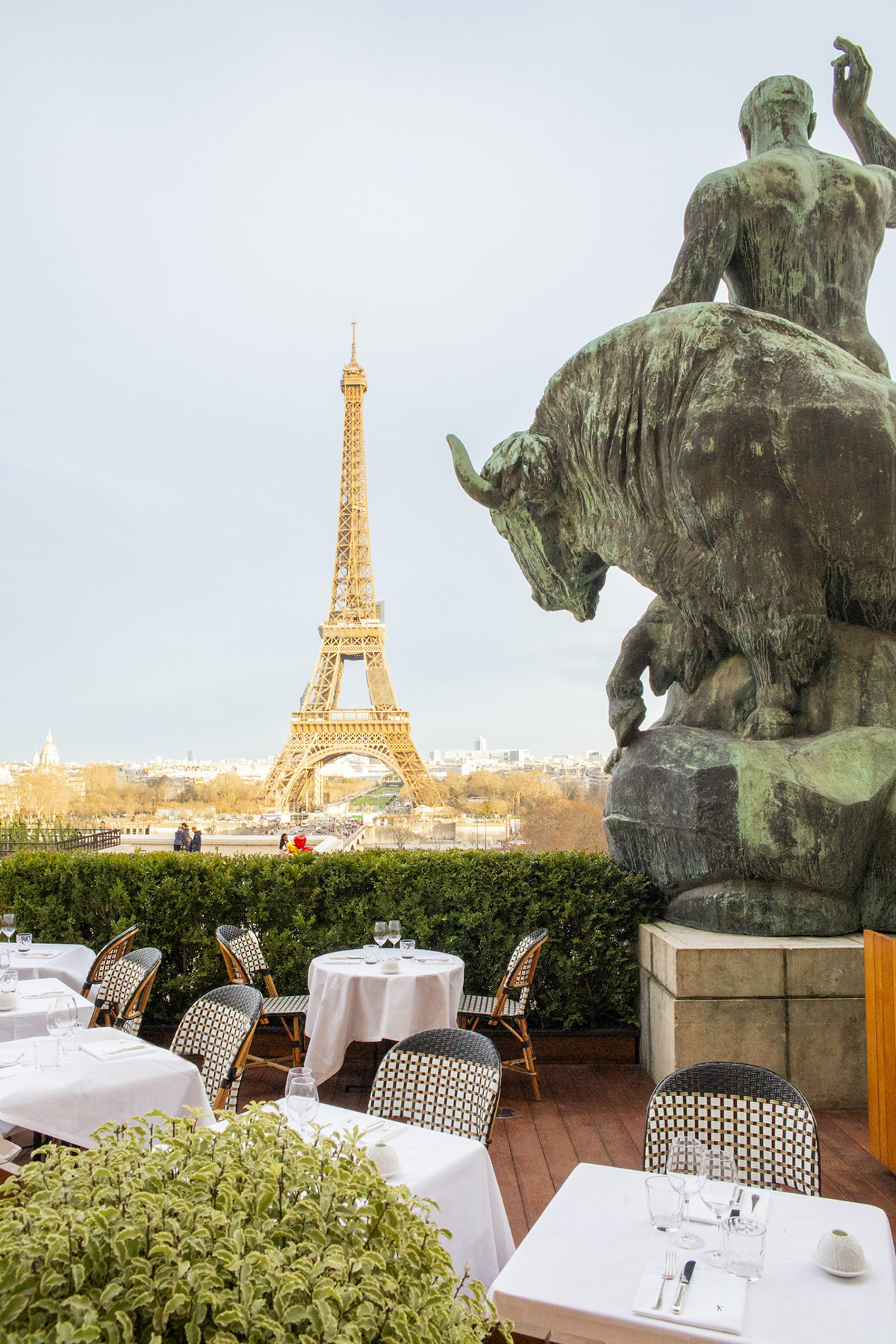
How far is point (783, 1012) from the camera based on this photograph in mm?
4527

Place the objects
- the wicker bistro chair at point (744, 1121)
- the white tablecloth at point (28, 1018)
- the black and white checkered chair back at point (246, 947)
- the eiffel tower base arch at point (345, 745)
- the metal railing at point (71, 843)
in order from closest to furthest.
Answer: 1. the wicker bistro chair at point (744, 1121)
2. the white tablecloth at point (28, 1018)
3. the black and white checkered chair back at point (246, 947)
4. the metal railing at point (71, 843)
5. the eiffel tower base arch at point (345, 745)

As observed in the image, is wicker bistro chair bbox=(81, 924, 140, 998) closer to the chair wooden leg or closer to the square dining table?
the square dining table

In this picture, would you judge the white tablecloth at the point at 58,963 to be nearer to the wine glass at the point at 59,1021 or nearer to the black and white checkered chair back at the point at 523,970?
the wine glass at the point at 59,1021

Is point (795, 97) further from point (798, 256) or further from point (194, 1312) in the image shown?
point (194, 1312)

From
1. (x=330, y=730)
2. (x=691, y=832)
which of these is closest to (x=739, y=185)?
(x=691, y=832)

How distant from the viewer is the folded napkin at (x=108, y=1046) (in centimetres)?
343

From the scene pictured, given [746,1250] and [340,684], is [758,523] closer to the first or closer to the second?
[746,1250]

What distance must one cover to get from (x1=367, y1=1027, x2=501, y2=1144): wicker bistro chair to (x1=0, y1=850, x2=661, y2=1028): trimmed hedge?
2641 mm

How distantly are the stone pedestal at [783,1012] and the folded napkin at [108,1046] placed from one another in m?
2.57

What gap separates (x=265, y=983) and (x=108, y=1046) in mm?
2720

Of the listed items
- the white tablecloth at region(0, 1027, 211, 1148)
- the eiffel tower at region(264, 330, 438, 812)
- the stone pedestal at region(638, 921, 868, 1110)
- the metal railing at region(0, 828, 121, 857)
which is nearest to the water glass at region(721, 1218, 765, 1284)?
the white tablecloth at region(0, 1027, 211, 1148)

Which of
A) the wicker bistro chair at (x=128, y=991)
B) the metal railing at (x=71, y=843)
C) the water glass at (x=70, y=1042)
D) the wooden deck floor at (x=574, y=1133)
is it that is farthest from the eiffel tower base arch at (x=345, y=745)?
the water glass at (x=70, y=1042)

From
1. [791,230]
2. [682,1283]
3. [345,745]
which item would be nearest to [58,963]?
[682,1283]

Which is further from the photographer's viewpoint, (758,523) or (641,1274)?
(758,523)
